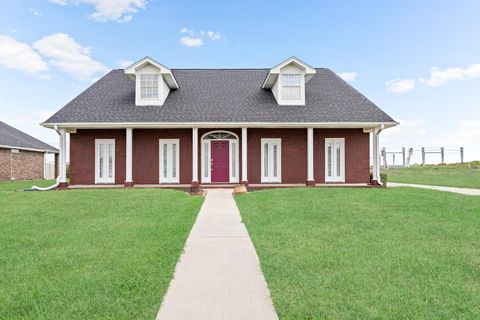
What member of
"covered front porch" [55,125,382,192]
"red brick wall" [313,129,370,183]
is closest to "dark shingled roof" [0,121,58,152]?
"covered front porch" [55,125,382,192]

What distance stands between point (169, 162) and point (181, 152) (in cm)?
80

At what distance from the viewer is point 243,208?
10.7 meters

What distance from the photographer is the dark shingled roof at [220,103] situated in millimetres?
16203

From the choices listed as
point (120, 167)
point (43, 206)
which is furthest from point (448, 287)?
point (120, 167)

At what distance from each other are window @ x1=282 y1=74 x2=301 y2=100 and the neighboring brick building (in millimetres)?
21254

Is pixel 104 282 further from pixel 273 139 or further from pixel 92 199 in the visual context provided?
pixel 273 139

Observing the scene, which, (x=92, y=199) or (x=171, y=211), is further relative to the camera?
(x=92, y=199)

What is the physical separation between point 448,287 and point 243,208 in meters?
6.83

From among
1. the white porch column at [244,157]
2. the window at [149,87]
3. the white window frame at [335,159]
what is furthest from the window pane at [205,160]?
the white window frame at [335,159]

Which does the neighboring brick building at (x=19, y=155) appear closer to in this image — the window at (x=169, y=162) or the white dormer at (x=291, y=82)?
the window at (x=169, y=162)

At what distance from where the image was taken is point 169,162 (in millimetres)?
17266

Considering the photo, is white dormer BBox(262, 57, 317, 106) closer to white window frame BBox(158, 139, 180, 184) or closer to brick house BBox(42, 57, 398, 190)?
brick house BBox(42, 57, 398, 190)

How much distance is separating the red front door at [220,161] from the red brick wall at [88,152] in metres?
4.64

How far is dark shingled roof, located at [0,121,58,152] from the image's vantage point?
86.6ft
